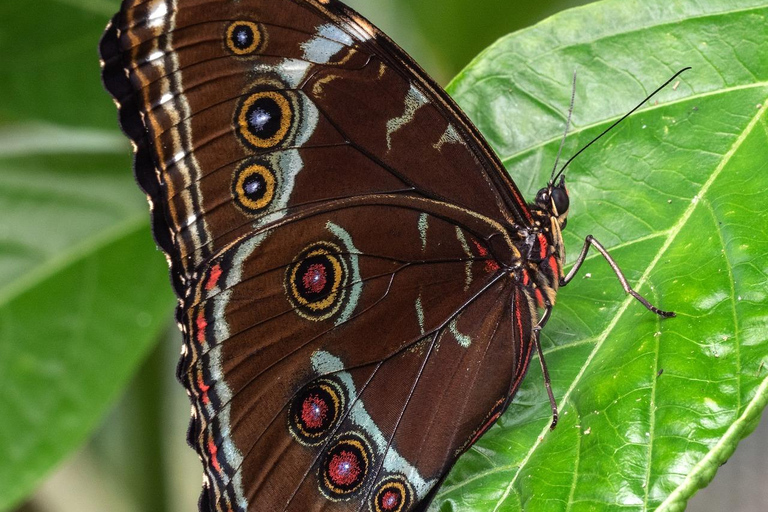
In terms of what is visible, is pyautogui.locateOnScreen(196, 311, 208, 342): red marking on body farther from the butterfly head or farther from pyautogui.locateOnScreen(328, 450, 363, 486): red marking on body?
the butterfly head

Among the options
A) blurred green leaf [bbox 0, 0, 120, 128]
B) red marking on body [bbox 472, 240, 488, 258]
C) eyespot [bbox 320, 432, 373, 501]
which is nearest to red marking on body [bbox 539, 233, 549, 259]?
red marking on body [bbox 472, 240, 488, 258]

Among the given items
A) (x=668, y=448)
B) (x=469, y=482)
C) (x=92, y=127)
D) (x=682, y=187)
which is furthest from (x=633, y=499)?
(x=92, y=127)

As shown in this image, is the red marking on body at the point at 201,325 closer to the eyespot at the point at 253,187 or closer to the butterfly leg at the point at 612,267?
the eyespot at the point at 253,187

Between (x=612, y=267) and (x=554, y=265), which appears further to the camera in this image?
(x=554, y=265)

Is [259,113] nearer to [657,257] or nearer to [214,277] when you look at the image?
[214,277]

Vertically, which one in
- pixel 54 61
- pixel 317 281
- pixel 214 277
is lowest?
pixel 317 281

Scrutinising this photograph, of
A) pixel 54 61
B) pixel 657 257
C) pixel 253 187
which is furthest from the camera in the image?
pixel 54 61

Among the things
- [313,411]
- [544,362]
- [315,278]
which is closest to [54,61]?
[315,278]

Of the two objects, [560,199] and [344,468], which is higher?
[560,199]
